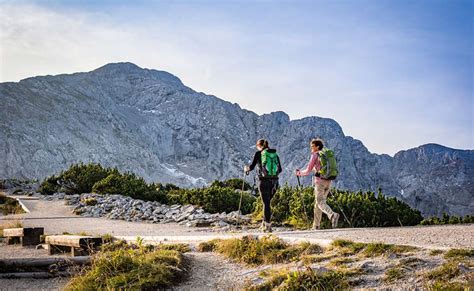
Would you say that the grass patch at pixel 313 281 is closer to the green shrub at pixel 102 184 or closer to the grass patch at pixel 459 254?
the grass patch at pixel 459 254

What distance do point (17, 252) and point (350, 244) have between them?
8.07m

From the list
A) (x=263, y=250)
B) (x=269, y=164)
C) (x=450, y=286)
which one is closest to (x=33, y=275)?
(x=263, y=250)

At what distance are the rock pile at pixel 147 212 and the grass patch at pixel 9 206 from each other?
7.93 feet

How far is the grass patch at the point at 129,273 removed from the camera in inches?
305

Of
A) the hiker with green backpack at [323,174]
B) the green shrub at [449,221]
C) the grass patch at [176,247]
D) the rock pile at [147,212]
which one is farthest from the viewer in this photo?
the rock pile at [147,212]

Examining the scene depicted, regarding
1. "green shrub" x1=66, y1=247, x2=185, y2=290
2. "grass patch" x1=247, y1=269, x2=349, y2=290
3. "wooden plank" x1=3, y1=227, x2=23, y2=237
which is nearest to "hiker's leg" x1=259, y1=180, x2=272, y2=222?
"green shrub" x1=66, y1=247, x2=185, y2=290

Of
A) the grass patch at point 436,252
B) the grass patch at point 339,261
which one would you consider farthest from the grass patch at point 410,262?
the grass patch at point 339,261

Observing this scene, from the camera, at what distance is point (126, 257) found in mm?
8445

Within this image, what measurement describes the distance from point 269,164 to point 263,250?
3.81 meters

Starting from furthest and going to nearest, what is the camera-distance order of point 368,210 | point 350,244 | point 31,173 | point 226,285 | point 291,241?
point 31,173 → point 368,210 → point 291,241 → point 350,244 → point 226,285

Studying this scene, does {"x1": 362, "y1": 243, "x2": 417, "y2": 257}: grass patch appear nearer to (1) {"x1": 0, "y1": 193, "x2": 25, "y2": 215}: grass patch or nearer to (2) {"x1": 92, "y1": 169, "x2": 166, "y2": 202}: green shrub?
(2) {"x1": 92, "y1": 169, "x2": 166, "y2": 202}: green shrub

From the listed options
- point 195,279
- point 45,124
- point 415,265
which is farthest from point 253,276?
point 45,124

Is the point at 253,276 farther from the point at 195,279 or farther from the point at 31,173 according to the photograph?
the point at 31,173

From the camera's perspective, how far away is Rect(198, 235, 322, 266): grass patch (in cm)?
888
